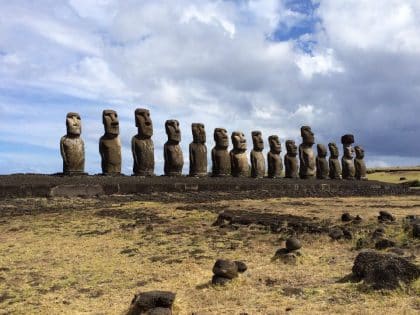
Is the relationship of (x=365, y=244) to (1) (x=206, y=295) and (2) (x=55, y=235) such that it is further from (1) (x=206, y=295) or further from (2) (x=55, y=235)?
(2) (x=55, y=235)

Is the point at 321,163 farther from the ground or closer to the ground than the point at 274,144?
closer to the ground

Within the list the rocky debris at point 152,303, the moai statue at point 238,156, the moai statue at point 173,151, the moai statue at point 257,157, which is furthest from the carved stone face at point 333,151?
the rocky debris at point 152,303

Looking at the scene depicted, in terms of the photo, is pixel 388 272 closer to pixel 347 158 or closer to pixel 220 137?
pixel 220 137

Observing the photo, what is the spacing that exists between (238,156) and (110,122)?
788 cm

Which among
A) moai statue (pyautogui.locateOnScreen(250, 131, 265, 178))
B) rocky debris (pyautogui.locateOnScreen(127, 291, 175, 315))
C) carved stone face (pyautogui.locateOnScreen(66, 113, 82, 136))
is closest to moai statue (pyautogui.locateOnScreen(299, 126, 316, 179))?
moai statue (pyautogui.locateOnScreen(250, 131, 265, 178))

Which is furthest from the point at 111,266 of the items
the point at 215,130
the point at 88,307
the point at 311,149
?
the point at 311,149

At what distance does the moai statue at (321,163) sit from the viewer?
33.4 m

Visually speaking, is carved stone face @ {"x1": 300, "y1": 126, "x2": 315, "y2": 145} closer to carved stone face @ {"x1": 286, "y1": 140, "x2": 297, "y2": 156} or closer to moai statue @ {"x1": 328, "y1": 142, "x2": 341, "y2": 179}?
carved stone face @ {"x1": 286, "y1": 140, "x2": 297, "y2": 156}

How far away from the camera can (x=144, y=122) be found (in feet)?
76.7

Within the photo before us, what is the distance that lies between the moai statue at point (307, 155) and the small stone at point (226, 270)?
2482 cm

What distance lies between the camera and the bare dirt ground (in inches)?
271

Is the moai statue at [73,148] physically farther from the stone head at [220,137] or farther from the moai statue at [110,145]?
the stone head at [220,137]

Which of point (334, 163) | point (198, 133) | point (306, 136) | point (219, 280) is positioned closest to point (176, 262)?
point (219, 280)

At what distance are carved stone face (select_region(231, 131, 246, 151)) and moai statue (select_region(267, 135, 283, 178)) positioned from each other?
9.81ft
